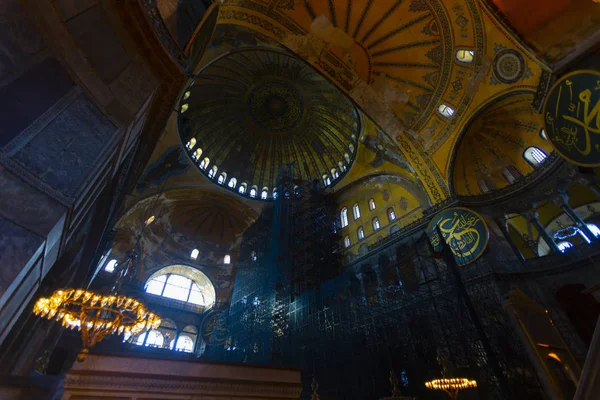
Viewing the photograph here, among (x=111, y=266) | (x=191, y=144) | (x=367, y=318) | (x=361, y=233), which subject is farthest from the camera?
(x=191, y=144)

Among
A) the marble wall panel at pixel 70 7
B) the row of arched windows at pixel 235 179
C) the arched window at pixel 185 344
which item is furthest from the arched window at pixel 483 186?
the arched window at pixel 185 344

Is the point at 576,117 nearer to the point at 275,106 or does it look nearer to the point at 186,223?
the point at 275,106

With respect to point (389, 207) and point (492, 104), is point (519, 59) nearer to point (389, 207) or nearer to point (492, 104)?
point (492, 104)

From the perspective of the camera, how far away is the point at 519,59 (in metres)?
8.59

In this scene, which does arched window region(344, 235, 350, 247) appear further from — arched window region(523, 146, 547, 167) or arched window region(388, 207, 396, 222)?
arched window region(523, 146, 547, 167)

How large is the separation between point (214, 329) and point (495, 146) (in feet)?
57.7

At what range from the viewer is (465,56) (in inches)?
394

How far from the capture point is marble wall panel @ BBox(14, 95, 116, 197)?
3072 mm

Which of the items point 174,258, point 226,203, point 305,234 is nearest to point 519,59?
point 305,234

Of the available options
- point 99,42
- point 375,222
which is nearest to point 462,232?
point 375,222

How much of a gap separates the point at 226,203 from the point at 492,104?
48.6 ft

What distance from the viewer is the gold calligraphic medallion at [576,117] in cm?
585

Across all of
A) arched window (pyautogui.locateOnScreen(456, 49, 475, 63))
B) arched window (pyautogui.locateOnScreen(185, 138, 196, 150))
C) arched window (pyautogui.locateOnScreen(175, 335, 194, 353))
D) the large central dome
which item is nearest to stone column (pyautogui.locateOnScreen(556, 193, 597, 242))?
arched window (pyautogui.locateOnScreen(456, 49, 475, 63))

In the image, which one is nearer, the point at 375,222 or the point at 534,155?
the point at 534,155
